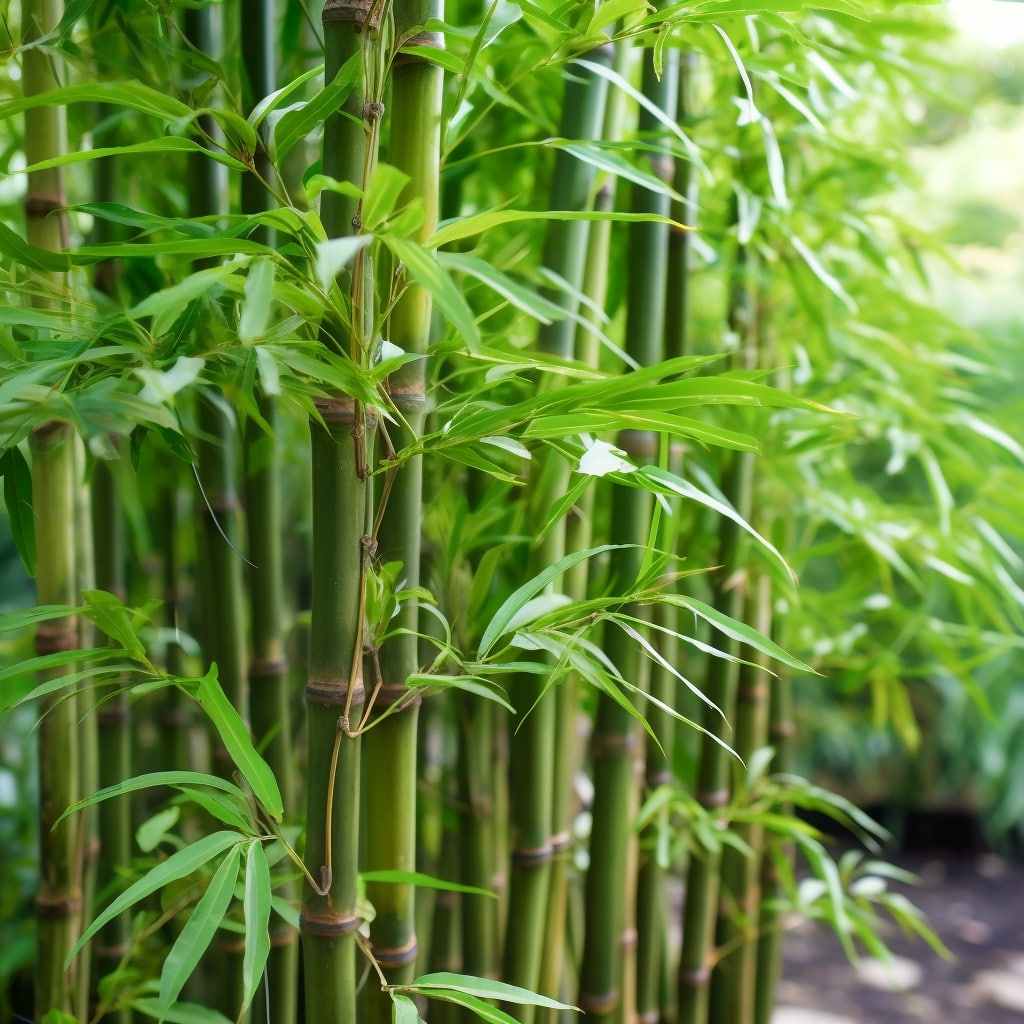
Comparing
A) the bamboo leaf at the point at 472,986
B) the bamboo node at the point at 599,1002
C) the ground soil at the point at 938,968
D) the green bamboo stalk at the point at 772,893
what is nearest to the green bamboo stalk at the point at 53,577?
the bamboo leaf at the point at 472,986

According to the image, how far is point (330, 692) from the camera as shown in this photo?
14.4 inches

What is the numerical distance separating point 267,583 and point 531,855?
0.23 meters

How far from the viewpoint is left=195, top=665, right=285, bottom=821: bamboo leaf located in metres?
0.34

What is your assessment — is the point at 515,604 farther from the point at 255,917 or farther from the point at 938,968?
the point at 938,968

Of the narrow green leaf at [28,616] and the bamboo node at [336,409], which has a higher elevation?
the bamboo node at [336,409]

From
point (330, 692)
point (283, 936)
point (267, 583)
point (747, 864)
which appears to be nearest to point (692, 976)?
point (747, 864)

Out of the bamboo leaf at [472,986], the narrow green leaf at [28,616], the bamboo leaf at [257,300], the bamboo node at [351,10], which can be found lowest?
the bamboo leaf at [472,986]

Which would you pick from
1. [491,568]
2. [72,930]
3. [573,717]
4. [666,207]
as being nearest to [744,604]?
[573,717]

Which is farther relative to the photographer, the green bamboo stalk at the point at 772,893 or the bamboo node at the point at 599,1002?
the green bamboo stalk at the point at 772,893

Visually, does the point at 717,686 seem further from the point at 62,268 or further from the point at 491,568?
the point at 62,268

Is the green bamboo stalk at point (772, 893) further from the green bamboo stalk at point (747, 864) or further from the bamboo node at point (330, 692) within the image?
the bamboo node at point (330, 692)

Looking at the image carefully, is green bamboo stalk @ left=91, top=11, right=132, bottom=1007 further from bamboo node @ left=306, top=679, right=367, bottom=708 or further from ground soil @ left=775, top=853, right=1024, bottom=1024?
ground soil @ left=775, top=853, right=1024, bottom=1024

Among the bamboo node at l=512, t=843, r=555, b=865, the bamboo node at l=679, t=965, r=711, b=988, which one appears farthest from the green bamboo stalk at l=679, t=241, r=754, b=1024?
the bamboo node at l=512, t=843, r=555, b=865

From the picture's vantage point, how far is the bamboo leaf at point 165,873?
0.98ft
